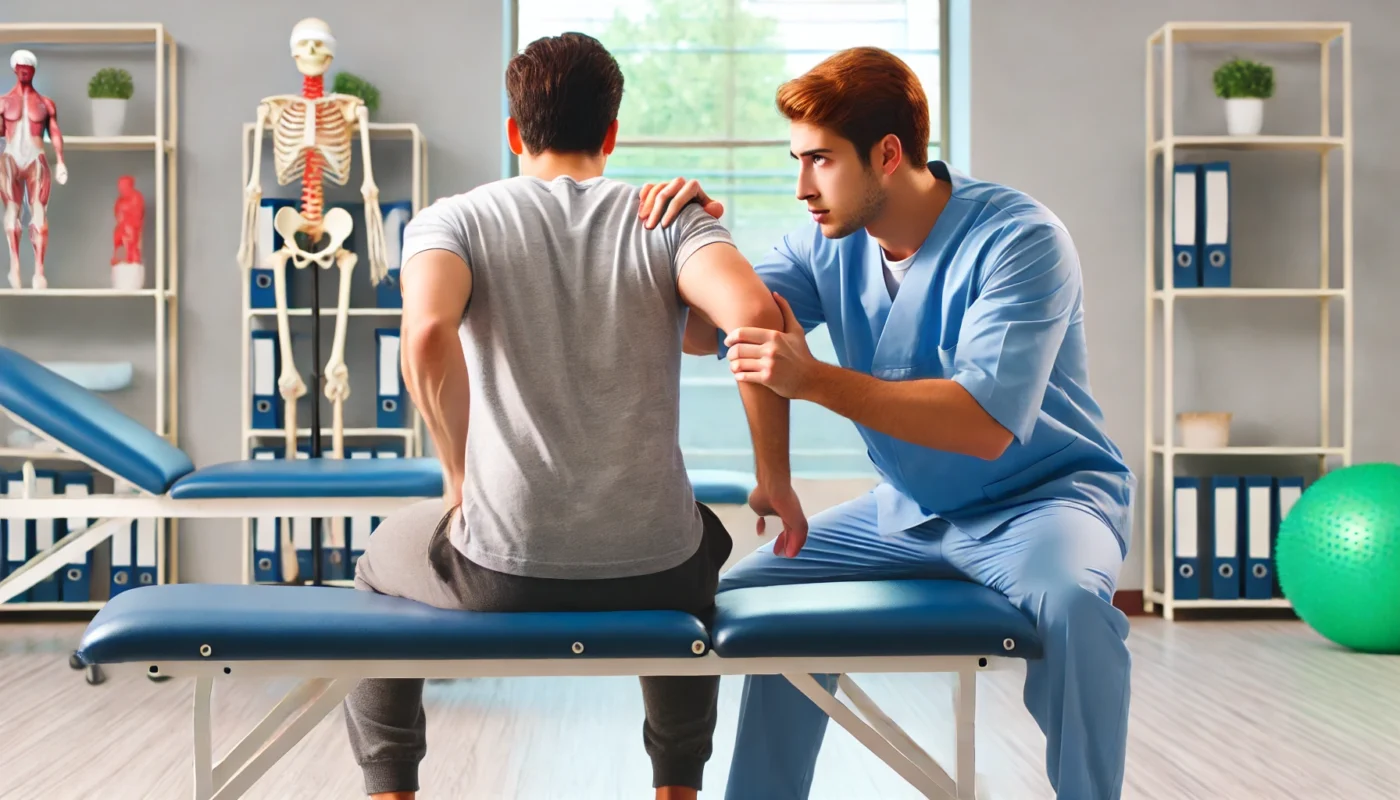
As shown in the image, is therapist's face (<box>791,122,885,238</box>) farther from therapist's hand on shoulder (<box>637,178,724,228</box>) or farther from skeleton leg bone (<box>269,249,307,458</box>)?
skeleton leg bone (<box>269,249,307,458</box>)

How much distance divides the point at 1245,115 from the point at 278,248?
2922 mm

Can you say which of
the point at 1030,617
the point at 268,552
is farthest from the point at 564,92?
the point at 268,552

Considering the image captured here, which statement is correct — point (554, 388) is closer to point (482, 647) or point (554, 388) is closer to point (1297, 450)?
point (482, 647)

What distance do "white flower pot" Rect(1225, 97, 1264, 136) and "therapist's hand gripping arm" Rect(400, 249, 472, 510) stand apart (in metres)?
3.10

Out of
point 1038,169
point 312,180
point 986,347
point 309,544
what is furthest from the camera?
point 1038,169

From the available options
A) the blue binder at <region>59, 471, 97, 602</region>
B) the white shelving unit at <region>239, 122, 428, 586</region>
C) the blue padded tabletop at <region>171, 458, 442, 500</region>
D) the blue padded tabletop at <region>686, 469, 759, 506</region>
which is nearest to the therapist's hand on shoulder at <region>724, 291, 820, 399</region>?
the blue padded tabletop at <region>686, 469, 759, 506</region>

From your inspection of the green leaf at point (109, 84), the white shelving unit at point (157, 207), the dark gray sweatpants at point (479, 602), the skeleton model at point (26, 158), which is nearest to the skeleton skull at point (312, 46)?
the white shelving unit at point (157, 207)

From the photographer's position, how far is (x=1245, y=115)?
3.69 metres

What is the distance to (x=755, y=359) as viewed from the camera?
1348 mm

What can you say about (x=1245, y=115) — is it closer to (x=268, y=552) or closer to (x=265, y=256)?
(x=265, y=256)

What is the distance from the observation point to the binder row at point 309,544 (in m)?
3.62

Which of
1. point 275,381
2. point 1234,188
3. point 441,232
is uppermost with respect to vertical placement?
point 1234,188

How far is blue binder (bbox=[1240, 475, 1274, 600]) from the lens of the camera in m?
3.66

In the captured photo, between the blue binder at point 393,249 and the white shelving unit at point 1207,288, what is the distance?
7.43 ft
